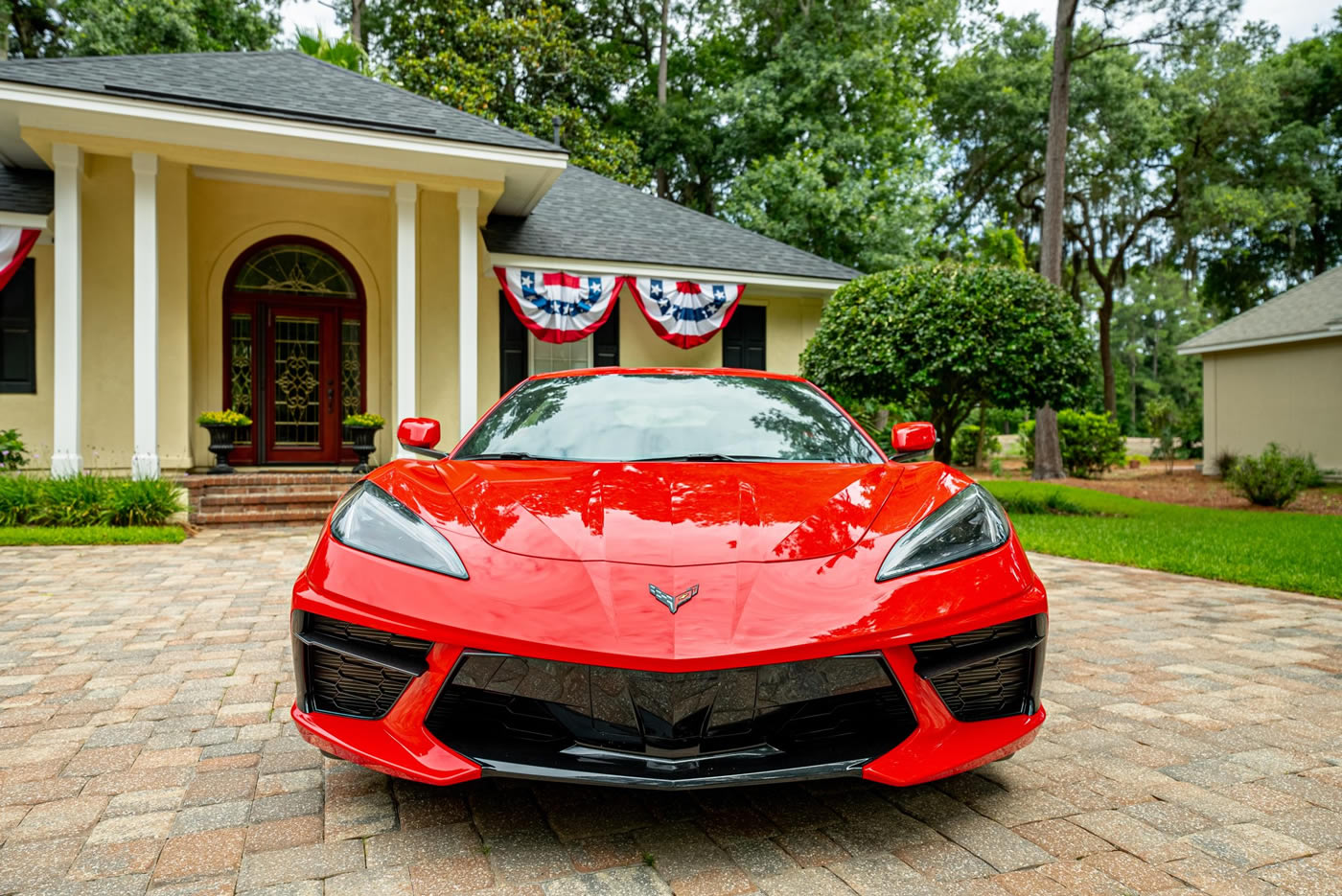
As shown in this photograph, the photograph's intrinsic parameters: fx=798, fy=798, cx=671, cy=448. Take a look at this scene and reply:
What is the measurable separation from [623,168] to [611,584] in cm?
1988

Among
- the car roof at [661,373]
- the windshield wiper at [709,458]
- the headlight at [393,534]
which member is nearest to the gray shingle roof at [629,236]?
the car roof at [661,373]

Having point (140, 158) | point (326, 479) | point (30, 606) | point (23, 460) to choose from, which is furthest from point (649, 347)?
point (30, 606)

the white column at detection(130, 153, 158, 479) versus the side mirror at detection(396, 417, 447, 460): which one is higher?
the white column at detection(130, 153, 158, 479)

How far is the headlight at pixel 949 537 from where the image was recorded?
1799mm

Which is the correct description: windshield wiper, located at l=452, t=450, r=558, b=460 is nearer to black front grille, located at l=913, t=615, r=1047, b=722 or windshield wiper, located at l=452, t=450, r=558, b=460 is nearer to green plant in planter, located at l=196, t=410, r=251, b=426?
black front grille, located at l=913, t=615, r=1047, b=722

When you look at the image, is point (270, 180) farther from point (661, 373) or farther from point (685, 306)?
point (661, 373)

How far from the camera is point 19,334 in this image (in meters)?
8.85

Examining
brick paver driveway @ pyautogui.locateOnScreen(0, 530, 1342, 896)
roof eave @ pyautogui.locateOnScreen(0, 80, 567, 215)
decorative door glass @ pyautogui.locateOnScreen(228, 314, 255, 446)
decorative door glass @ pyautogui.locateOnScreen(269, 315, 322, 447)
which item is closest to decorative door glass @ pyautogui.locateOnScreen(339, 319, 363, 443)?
decorative door glass @ pyautogui.locateOnScreen(269, 315, 322, 447)

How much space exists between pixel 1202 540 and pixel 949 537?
259 inches

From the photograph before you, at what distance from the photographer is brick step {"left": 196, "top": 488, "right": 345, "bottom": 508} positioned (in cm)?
793

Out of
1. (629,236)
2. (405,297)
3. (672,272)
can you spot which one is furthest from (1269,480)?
(405,297)

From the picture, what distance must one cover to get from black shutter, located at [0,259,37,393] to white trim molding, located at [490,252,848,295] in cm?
508

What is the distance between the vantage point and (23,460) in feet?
26.9

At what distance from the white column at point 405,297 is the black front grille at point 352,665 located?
7.43m
